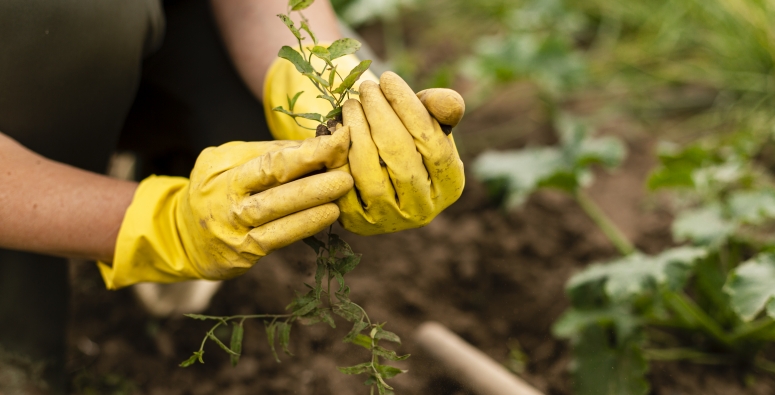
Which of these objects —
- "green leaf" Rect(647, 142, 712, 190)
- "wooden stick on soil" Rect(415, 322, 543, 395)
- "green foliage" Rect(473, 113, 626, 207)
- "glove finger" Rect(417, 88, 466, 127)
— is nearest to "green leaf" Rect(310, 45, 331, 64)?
"glove finger" Rect(417, 88, 466, 127)

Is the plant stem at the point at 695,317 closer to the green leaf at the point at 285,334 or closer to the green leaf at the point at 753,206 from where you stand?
the green leaf at the point at 753,206

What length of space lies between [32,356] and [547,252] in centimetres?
138

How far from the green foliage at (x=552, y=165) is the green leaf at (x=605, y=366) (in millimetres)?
399

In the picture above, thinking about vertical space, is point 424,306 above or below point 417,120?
below

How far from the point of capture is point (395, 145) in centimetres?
83

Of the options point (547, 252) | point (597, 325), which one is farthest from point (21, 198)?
point (547, 252)

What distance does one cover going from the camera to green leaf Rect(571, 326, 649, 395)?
1.28 meters

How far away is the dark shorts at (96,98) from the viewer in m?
1.06

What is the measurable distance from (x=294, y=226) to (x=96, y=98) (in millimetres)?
593

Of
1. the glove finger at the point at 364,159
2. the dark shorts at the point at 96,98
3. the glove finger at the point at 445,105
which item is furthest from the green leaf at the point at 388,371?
the dark shorts at the point at 96,98

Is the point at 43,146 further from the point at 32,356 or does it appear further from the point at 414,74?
the point at 414,74

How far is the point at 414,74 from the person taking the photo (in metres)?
2.68

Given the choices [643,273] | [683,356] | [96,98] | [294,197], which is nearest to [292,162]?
[294,197]

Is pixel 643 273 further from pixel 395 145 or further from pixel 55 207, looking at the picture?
pixel 55 207
